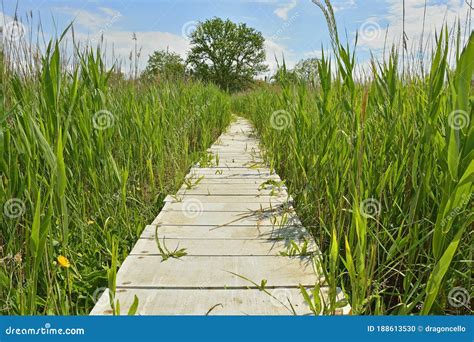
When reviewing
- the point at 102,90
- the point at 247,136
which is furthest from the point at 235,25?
the point at 102,90

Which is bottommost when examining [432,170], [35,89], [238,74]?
[432,170]

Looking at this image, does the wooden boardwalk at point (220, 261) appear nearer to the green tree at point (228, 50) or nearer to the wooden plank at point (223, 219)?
the wooden plank at point (223, 219)

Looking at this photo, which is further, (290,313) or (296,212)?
(296,212)

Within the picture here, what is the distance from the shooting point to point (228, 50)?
33.3 m

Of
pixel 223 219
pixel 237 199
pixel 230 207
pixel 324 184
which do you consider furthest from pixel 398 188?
pixel 237 199

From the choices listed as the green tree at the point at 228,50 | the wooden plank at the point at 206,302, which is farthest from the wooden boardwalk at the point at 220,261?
the green tree at the point at 228,50

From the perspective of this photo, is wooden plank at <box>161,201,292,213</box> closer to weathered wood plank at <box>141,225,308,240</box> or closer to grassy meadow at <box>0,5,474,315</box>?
grassy meadow at <box>0,5,474,315</box>

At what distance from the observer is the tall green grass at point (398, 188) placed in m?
0.99

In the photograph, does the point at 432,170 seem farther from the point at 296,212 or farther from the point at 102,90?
the point at 102,90

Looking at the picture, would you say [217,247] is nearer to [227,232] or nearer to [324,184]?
[227,232]

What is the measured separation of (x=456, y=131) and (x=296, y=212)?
48.4 inches

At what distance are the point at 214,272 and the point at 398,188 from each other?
32.5 inches

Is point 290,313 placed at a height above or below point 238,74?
below

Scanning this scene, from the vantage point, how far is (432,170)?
1.25 m
